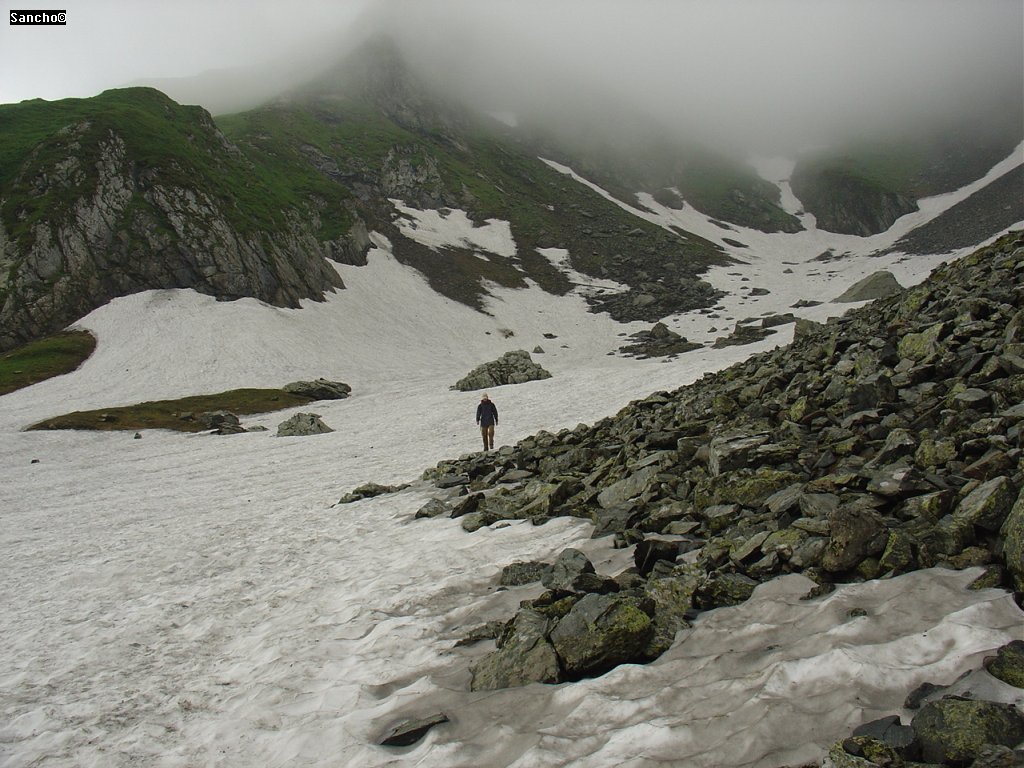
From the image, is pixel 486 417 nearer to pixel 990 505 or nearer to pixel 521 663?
pixel 521 663

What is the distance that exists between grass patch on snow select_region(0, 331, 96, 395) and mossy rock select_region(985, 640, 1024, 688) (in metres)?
57.9

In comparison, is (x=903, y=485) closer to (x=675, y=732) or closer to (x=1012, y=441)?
(x=1012, y=441)

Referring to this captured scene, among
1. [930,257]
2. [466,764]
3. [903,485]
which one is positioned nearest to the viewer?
[466,764]

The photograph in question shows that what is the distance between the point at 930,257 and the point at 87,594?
120238 millimetres

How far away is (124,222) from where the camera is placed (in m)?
67.7

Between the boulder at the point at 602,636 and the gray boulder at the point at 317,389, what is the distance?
146 feet

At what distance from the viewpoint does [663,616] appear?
6754 mm

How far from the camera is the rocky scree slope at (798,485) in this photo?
6.33 meters

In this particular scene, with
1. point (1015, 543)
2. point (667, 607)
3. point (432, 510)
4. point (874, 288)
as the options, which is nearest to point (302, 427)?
point (432, 510)

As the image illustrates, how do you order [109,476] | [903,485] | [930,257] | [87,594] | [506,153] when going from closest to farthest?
1. [903,485]
2. [87,594]
3. [109,476]
4. [930,257]
5. [506,153]

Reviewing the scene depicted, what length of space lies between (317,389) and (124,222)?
40.8 meters

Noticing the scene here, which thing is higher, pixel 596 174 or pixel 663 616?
pixel 596 174

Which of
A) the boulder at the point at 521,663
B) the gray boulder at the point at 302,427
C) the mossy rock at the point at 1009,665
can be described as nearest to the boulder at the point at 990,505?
the mossy rock at the point at 1009,665

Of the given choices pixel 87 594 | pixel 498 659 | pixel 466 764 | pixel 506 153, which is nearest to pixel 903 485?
pixel 498 659
